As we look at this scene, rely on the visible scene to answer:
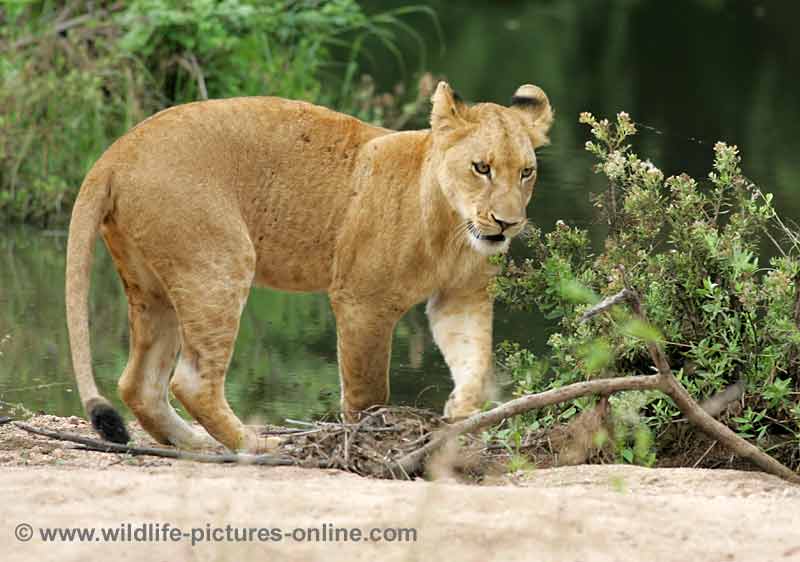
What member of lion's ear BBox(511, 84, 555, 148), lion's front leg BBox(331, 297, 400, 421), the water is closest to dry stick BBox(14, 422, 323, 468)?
lion's front leg BBox(331, 297, 400, 421)

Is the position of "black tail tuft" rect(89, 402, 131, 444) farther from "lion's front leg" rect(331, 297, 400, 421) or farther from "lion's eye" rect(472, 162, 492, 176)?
"lion's eye" rect(472, 162, 492, 176)

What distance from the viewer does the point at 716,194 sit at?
5504mm

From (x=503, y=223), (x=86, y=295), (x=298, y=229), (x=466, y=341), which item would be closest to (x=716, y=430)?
(x=503, y=223)

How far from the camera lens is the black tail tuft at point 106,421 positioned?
4891mm

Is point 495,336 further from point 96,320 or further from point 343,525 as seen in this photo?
point 343,525

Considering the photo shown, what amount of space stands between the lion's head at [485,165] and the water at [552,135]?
50cm

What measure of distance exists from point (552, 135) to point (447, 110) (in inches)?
288

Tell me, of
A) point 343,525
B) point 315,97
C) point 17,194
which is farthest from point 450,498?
point 315,97

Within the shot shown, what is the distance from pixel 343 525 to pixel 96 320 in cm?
451

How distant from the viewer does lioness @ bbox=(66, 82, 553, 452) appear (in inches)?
216

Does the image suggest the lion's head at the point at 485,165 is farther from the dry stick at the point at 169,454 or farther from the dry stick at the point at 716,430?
the dry stick at the point at 169,454

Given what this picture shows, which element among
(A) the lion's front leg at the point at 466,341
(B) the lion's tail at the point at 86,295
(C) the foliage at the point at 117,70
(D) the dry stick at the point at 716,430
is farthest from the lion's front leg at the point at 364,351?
(C) the foliage at the point at 117,70

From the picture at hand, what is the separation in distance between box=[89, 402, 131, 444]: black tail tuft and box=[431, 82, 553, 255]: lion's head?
1.40 m

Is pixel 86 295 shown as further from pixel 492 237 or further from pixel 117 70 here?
pixel 117 70
